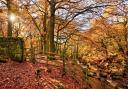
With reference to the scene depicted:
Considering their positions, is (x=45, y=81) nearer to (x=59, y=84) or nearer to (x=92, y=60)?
(x=59, y=84)

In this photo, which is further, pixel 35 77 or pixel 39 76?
pixel 39 76

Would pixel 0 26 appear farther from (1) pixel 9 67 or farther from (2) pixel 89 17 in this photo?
(1) pixel 9 67

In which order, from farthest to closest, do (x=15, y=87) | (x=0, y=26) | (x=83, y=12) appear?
(x=0, y=26)
(x=83, y=12)
(x=15, y=87)

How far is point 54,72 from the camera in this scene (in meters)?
16.0

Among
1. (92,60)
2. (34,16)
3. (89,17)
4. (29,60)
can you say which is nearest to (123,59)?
(92,60)

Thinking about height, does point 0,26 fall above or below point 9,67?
above

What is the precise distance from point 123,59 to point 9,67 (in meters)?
18.6

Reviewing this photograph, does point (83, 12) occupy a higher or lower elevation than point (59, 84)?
higher

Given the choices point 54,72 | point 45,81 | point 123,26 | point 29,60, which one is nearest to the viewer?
point 45,81

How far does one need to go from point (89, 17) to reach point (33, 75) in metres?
9.93

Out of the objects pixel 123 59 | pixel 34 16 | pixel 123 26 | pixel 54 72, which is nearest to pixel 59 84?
pixel 54 72

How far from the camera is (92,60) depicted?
29.9 meters

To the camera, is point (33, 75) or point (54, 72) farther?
point (54, 72)

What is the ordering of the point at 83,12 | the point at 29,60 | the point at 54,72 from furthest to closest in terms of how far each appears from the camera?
the point at 83,12
the point at 29,60
the point at 54,72
